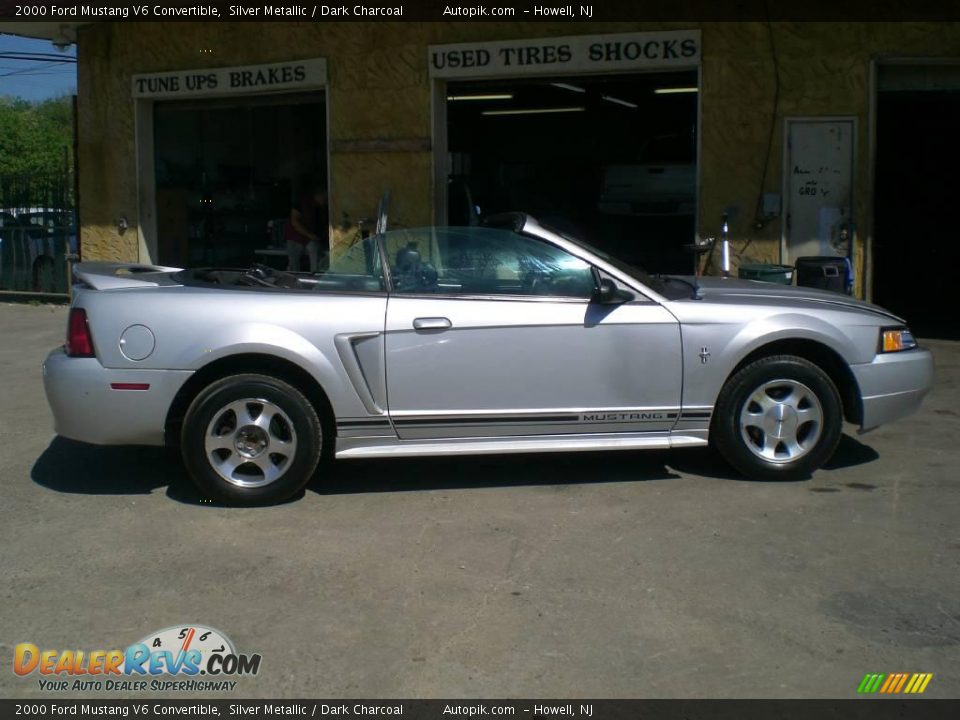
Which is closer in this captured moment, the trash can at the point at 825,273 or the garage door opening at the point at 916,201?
the trash can at the point at 825,273

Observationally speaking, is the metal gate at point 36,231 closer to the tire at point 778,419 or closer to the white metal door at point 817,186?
the white metal door at point 817,186

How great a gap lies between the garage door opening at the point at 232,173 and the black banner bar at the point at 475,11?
1199 mm

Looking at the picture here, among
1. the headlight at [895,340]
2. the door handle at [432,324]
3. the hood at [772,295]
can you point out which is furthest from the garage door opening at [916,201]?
the door handle at [432,324]

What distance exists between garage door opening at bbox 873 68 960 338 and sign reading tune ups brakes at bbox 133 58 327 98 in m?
7.96

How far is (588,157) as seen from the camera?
72.4 feet

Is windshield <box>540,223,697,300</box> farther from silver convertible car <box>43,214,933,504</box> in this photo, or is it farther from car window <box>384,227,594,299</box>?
car window <box>384,227,594,299</box>

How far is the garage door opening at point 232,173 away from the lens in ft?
48.5

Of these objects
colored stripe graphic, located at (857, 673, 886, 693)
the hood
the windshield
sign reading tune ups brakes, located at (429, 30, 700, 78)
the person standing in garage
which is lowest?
colored stripe graphic, located at (857, 673, 886, 693)

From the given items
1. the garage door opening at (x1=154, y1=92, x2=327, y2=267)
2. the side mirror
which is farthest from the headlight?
the garage door opening at (x1=154, y1=92, x2=327, y2=267)

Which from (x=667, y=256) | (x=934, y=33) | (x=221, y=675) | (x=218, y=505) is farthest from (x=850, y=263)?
(x=221, y=675)

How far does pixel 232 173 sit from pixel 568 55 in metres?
6.38

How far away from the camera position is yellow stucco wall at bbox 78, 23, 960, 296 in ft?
36.0
